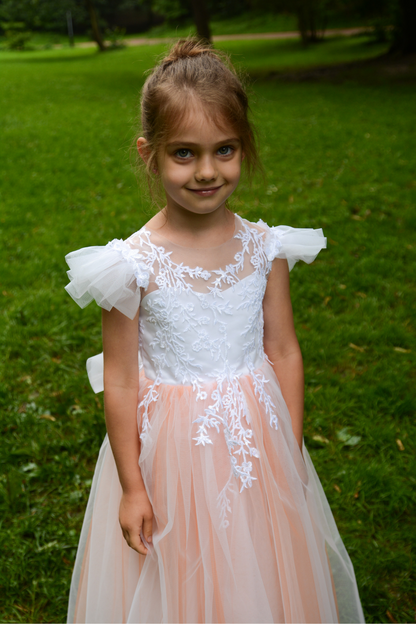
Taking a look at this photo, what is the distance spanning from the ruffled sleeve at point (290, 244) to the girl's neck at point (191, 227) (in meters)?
0.16

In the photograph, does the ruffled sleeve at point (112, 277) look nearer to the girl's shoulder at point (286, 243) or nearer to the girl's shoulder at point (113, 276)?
the girl's shoulder at point (113, 276)

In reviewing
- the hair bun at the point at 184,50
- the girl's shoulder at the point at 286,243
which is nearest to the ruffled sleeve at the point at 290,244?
the girl's shoulder at the point at 286,243

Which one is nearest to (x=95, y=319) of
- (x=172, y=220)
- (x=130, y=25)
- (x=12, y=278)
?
(x=12, y=278)

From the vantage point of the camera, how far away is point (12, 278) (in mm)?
4660

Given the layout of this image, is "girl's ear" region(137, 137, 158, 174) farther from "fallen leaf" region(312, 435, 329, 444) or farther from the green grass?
the green grass

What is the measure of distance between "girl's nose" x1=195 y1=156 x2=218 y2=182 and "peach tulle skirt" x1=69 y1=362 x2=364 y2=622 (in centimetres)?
59

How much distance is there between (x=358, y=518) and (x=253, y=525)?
1.29 metres

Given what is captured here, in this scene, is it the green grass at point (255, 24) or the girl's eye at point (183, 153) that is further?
the green grass at point (255, 24)

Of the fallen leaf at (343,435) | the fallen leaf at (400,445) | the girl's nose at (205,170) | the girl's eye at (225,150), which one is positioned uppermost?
the girl's eye at (225,150)

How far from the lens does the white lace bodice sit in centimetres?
154

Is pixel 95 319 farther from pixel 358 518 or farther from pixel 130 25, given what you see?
pixel 130 25

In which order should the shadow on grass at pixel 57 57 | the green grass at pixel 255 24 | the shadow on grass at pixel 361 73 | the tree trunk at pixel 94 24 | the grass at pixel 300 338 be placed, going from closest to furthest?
the grass at pixel 300 338 < the shadow on grass at pixel 361 73 < the shadow on grass at pixel 57 57 < the tree trunk at pixel 94 24 < the green grass at pixel 255 24

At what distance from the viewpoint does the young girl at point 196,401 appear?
1.49 meters

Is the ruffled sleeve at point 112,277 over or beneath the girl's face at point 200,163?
beneath
